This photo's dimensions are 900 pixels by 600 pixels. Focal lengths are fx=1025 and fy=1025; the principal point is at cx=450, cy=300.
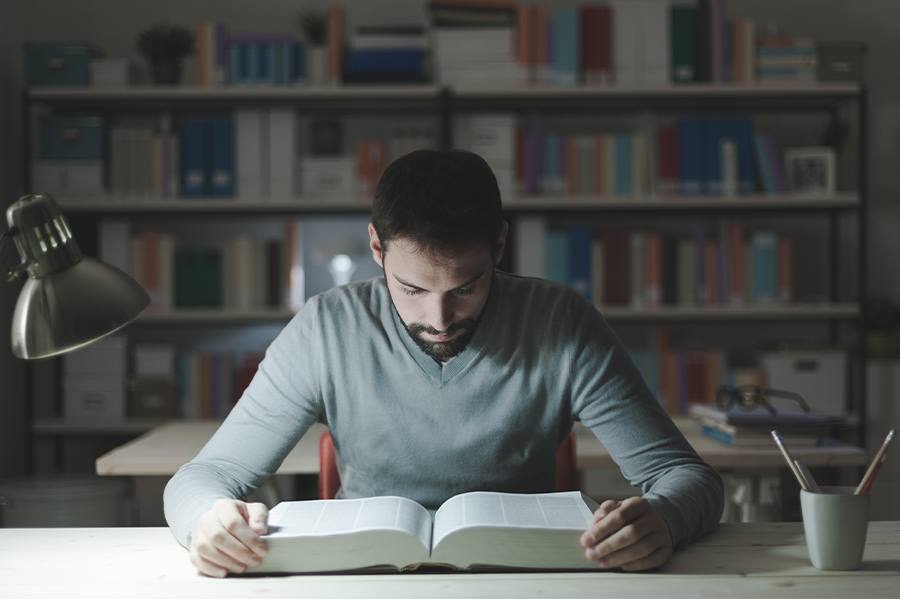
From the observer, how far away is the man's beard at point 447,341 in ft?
4.83

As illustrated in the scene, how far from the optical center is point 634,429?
1445 mm

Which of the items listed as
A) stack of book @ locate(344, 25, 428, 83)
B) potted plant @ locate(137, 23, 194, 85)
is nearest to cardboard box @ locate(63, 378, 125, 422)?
potted plant @ locate(137, 23, 194, 85)

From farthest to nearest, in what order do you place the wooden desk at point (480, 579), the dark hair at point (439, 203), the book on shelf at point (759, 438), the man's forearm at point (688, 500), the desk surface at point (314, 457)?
1. the book on shelf at point (759, 438)
2. the desk surface at point (314, 457)
3. the dark hair at point (439, 203)
4. the man's forearm at point (688, 500)
5. the wooden desk at point (480, 579)

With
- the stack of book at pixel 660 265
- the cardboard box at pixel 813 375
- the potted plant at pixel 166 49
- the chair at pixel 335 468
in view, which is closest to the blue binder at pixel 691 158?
the stack of book at pixel 660 265

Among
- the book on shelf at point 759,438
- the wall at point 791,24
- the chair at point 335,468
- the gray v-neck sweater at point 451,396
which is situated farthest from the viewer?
the wall at point 791,24

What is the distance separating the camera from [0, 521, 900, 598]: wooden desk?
1066mm

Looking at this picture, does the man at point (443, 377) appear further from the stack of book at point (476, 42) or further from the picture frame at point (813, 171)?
the picture frame at point (813, 171)

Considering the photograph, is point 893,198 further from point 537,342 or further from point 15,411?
point 15,411

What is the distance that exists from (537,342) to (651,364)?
2154mm

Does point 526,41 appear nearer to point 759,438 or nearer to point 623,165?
point 623,165

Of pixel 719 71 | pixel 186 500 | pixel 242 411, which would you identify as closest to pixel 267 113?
→ pixel 719 71

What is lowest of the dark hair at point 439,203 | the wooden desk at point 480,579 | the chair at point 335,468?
the chair at point 335,468

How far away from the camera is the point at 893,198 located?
12.9 feet

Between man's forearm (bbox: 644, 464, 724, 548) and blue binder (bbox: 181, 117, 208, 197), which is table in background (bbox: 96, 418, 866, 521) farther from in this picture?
blue binder (bbox: 181, 117, 208, 197)
